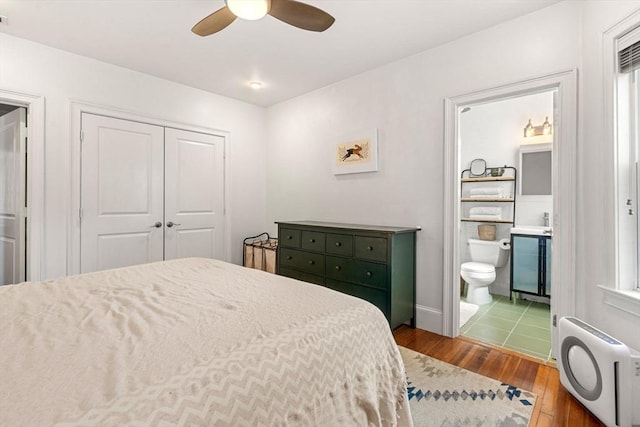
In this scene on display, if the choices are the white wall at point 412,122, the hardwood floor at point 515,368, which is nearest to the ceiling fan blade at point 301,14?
the white wall at point 412,122

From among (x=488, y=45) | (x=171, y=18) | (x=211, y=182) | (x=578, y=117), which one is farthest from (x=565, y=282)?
(x=211, y=182)

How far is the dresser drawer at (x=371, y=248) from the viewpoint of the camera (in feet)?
8.54

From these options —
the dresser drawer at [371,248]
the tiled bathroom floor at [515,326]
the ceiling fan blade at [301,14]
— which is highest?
the ceiling fan blade at [301,14]

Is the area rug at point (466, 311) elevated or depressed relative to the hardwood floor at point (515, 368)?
elevated

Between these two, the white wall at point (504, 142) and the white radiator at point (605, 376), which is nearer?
the white radiator at point (605, 376)

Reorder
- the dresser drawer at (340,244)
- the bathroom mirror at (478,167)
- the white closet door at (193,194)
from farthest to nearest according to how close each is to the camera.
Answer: the bathroom mirror at (478,167) → the white closet door at (193,194) → the dresser drawer at (340,244)

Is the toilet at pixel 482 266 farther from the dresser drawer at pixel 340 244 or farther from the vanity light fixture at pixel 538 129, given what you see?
the dresser drawer at pixel 340 244

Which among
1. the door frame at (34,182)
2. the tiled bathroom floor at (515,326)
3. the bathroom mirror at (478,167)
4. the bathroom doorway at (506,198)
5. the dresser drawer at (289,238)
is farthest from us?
the bathroom mirror at (478,167)

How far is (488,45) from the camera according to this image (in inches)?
97.0

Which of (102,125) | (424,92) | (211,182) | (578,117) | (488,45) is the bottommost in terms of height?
(211,182)

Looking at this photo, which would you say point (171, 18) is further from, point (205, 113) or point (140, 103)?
point (205, 113)

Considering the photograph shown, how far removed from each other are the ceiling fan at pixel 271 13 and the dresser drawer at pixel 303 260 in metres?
1.95

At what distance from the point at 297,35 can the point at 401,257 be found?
2035 millimetres

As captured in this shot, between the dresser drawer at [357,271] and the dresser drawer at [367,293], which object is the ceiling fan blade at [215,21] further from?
the dresser drawer at [367,293]
